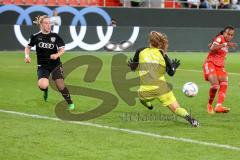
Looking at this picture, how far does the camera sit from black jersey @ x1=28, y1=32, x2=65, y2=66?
1445 cm

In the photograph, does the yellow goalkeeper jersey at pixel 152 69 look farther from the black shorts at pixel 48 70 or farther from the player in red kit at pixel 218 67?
the black shorts at pixel 48 70

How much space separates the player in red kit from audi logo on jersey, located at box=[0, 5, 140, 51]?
18.8 metres

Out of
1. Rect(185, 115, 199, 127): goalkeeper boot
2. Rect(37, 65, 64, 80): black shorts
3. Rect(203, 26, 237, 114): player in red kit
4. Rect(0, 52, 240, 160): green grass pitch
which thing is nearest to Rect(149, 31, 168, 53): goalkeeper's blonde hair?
Rect(185, 115, 199, 127): goalkeeper boot

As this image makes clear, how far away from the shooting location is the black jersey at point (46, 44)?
14.5 m

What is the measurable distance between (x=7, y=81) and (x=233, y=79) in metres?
8.24

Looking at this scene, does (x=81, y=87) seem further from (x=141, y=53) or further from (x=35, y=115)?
(x=141, y=53)

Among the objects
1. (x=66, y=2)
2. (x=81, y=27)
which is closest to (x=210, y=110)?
(x=81, y=27)

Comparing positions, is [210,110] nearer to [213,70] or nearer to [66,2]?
[213,70]

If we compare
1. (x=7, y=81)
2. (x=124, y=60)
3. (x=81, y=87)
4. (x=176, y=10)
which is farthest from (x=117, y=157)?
(x=176, y=10)

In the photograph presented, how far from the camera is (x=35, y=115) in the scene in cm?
1326

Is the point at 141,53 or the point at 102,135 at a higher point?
the point at 141,53

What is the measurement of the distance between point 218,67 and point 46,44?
155 inches

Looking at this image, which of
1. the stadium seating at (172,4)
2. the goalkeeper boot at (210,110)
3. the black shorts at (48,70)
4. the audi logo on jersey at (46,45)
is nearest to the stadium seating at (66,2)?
the stadium seating at (172,4)

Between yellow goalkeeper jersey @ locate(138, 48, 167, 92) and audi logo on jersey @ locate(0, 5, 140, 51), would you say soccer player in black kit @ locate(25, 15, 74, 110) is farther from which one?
audi logo on jersey @ locate(0, 5, 140, 51)
